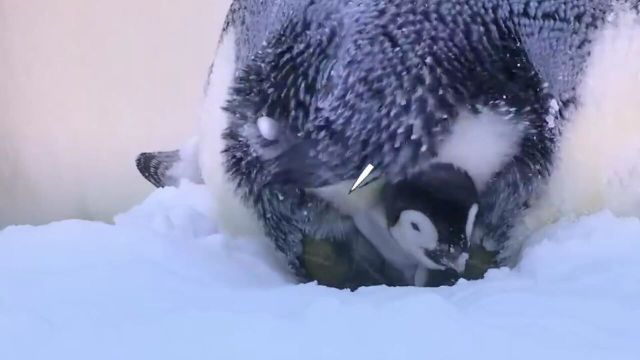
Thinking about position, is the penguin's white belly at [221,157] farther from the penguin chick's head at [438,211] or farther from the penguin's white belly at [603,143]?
the penguin's white belly at [603,143]

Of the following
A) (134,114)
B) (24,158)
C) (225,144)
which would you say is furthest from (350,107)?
(24,158)

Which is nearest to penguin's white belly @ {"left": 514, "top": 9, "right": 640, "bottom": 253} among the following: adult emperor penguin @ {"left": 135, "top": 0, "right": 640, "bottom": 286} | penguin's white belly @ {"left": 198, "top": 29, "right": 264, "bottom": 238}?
adult emperor penguin @ {"left": 135, "top": 0, "right": 640, "bottom": 286}

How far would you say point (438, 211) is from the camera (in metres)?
0.78

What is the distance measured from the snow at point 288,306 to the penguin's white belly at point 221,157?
0.21ft

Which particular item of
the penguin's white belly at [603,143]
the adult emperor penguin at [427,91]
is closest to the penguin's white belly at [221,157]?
the adult emperor penguin at [427,91]

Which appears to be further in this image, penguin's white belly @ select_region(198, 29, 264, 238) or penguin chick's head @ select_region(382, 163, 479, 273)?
penguin's white belly @ select_region(198, 29, 264, 238)

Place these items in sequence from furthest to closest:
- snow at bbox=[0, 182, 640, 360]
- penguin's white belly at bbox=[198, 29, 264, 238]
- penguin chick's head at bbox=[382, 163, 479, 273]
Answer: penguin's white belly at bbox=[198, 29, 264, 238], penguin chick's head at bbox=[382, 163, 479, 273], snow at bbox=[0, 182, 640, 360]

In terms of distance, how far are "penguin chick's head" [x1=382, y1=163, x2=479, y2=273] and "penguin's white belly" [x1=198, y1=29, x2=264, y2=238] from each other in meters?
0.18

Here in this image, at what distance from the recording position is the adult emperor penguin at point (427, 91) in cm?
80

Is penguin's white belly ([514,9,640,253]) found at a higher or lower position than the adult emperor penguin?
lower

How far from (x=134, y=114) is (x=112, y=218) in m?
0.16

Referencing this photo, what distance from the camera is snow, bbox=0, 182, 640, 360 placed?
23.8 inches

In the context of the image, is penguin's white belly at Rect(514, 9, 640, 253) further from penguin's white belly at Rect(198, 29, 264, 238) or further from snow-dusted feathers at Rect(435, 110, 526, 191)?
penguin's white belly at Rect(198, 29, 264, 238)

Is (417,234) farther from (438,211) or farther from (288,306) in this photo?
(288,306)
